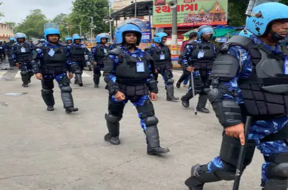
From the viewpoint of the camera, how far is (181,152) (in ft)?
14.8

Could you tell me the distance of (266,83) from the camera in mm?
2479

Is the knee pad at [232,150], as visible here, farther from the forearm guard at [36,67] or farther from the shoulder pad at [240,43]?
the forearm guard at [36,67]

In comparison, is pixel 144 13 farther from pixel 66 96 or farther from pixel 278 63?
pixel 278 63

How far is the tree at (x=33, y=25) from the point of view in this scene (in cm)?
12925

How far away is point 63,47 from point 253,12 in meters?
5.10

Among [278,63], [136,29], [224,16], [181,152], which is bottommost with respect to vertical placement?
[181,152]

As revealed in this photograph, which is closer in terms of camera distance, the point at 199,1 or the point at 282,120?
the point at 282,120

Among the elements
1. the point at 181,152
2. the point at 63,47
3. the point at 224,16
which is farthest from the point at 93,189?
the point at 224,16

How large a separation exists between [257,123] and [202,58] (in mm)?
4476

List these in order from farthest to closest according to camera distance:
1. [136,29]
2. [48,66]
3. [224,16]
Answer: [224,16]
[48,66]
[136,29]

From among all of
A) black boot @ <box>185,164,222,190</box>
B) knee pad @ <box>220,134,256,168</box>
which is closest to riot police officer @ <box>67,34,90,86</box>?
black boot @ <box>185,164,222,190</box>

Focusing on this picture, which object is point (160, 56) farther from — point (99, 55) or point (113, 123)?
point (113, 123)

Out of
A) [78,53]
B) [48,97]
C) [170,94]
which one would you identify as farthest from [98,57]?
[48,97]

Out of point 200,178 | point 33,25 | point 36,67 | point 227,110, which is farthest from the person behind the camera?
point 33,25
